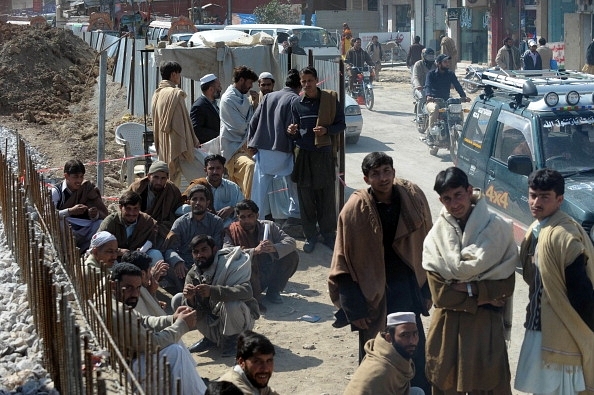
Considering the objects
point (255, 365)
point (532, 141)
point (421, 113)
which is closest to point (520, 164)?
point (532, 141)

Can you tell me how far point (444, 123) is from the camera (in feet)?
57.4

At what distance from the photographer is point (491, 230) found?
5848 millimetres

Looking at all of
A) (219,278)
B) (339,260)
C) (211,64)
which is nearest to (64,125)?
(211,64)

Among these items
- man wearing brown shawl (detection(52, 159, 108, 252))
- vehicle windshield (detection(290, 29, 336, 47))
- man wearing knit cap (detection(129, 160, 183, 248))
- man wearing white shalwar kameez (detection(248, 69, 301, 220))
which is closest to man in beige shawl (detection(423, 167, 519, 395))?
man wearing knit cap (detection(129, 160, 183, 248))

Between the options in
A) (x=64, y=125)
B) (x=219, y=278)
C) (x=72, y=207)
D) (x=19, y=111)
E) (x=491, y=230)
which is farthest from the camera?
(x=19, y=111)

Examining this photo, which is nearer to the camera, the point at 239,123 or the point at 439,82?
the point at 239,123

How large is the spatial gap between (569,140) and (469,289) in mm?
3525

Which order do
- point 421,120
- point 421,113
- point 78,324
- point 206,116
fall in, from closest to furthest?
point 78,324 < point 206,116 < point 421,120 < point 421,113

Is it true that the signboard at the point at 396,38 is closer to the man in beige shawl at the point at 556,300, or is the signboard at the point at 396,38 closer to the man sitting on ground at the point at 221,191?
the man sitting on ground at the point at 221,191

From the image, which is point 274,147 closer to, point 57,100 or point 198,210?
point 198,210

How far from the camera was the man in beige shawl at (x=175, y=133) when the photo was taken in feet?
38.2

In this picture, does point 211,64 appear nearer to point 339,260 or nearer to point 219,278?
point 219,278

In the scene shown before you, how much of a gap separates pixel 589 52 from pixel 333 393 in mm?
17157

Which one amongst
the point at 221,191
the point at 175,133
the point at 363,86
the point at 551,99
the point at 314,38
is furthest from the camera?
the point at 314,38
